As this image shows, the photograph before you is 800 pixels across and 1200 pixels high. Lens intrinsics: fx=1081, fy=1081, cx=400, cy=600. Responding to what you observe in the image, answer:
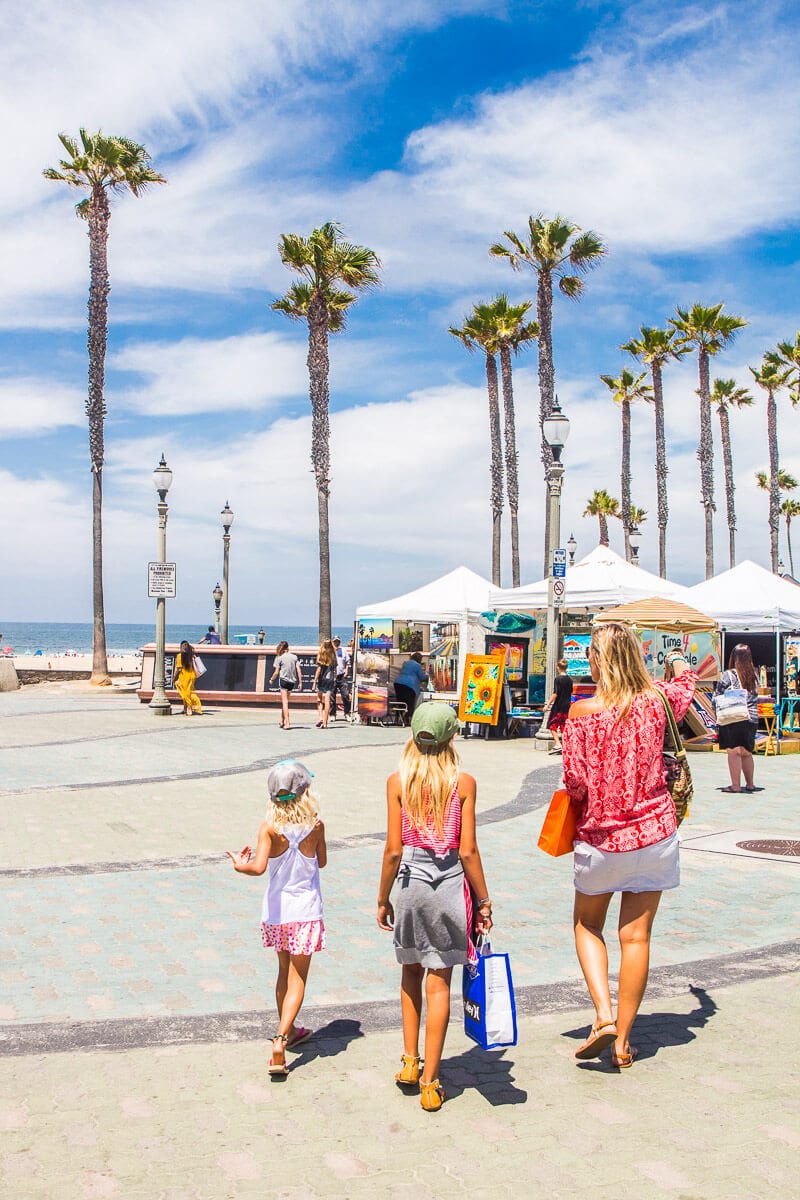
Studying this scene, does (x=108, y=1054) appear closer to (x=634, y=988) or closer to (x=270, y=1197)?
(x=270, y=1197)

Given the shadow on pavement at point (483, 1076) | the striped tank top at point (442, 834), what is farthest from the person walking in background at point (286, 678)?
the striped tank top at point (442, 834)

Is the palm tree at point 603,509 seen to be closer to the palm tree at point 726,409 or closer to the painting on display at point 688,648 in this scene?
the palm tree at point 726,409

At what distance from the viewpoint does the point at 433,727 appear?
13.5ft

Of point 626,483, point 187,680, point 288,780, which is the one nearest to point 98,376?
point 187,680

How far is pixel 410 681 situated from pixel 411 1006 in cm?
1639

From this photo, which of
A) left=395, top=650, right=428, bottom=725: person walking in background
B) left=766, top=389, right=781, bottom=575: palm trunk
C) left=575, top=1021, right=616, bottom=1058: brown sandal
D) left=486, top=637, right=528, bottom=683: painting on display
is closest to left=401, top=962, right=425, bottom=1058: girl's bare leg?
left=575, top=1021, right=616, bottom=1058: brown sandal

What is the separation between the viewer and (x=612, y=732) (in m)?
4.38

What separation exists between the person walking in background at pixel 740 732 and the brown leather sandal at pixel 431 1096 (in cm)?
889

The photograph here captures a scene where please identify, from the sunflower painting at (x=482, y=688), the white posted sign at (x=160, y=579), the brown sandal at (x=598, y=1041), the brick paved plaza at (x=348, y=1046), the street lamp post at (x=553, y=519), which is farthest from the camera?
the white posted sign at (x=160, y=579)

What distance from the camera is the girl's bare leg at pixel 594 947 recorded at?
4410 mm

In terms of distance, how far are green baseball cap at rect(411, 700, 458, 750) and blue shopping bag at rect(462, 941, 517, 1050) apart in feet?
2.58

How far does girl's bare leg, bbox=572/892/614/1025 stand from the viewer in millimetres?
4410

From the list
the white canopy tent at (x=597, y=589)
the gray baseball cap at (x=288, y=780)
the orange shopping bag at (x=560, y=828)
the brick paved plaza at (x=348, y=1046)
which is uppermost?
the white canopy tent at (x=597, y=589)

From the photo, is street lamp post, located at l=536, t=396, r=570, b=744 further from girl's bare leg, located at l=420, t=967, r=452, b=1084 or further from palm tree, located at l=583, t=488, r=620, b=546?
palm tree, located at l=583, t=488, r=620, b=546
